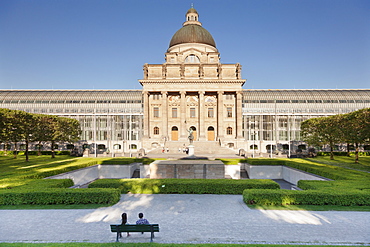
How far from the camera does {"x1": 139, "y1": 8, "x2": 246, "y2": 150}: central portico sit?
6550cm

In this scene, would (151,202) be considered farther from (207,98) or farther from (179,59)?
(179,59)

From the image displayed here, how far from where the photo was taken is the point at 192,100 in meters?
68.6

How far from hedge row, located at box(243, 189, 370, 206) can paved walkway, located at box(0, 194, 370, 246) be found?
122 cm

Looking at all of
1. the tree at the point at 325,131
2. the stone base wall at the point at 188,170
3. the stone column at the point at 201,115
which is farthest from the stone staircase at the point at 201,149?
the stone base wall at the point at 188,170

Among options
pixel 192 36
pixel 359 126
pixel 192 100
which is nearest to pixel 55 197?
pixel 359 126

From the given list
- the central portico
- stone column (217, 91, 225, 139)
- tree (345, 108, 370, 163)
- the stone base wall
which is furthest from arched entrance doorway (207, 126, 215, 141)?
the stone base wall

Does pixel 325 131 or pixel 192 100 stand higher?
pixel 192 100

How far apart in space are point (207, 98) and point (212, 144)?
50.5 ft

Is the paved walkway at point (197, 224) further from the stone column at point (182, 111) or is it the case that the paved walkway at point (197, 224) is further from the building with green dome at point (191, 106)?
the stone column at point (182, 111)

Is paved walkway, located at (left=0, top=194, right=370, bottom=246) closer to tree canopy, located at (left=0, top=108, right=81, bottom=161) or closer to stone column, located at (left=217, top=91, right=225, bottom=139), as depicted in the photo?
tree canopy, located at (left=0, top=108, right=81, bottom=161)

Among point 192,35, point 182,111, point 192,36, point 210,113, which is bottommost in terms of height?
point 210,113

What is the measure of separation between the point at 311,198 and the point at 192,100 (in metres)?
53.4

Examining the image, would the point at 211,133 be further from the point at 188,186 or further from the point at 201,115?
the point at 188,186

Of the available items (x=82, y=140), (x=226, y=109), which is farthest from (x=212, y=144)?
(x=82, y=140)
